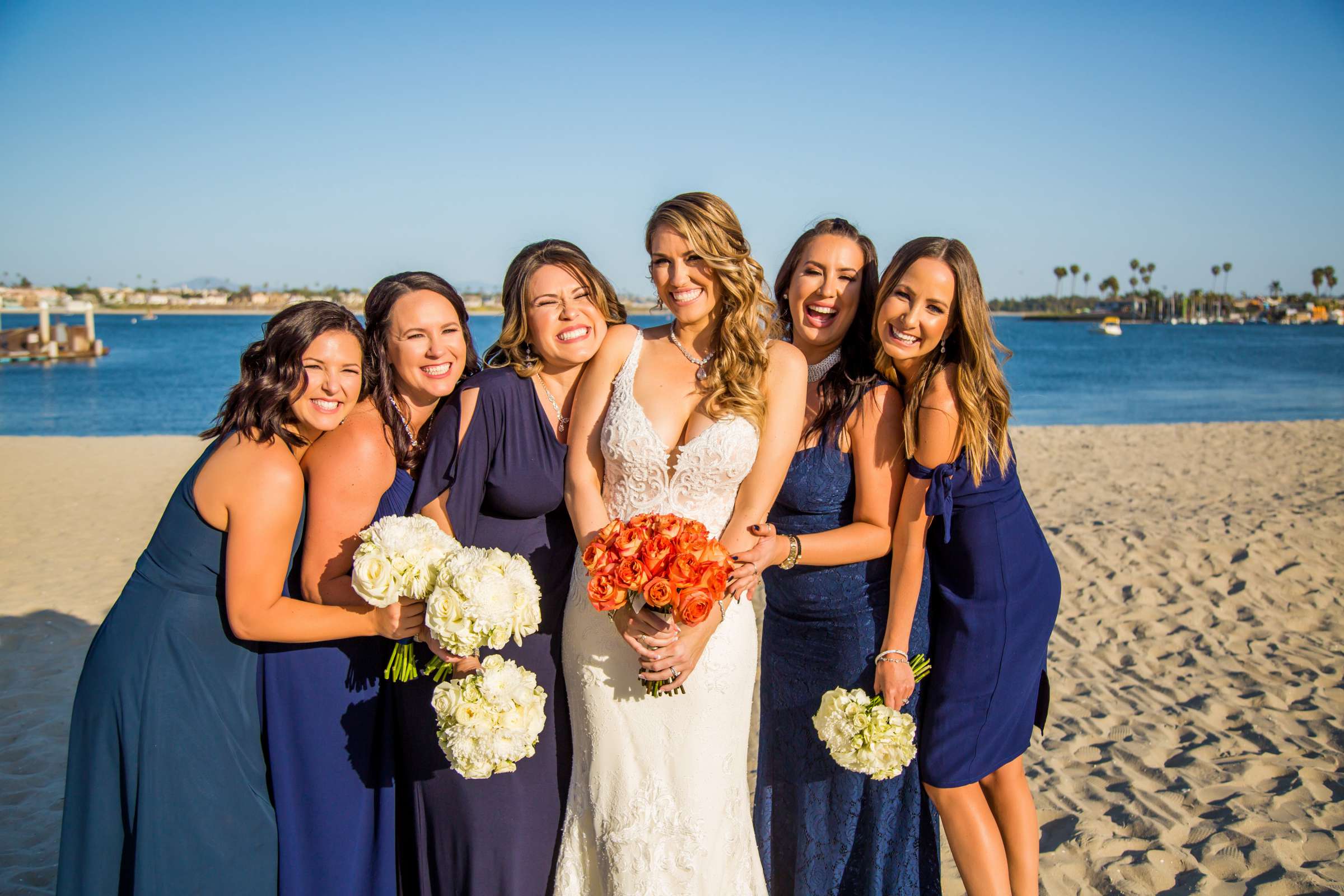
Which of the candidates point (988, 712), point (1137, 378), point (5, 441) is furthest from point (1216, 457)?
point (1137, 378)

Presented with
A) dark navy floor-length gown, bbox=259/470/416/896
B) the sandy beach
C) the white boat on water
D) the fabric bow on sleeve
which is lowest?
the sandy beach

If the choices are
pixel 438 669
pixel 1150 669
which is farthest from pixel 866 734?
pixel 1150 669

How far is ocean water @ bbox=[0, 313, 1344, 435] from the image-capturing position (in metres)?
31.2

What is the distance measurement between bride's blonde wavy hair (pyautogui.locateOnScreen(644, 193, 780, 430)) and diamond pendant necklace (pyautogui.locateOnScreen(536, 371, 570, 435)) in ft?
2.12

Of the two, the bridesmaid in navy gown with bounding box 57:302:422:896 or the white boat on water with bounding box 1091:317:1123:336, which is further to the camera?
the white boat on water with bounding box 1091:317:1123:336

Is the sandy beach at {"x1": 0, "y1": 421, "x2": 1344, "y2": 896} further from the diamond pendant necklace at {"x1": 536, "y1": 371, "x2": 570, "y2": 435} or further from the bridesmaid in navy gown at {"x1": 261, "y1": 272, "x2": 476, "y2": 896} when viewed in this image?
the diamond pendant necklace at {"x1": 536, "y1": 371, "x2": 570, "y2": 435}

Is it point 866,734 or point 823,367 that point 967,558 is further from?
point 823,367

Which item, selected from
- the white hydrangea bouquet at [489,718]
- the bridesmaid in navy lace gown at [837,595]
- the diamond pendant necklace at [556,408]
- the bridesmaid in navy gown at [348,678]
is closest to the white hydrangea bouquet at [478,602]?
the white hydrangea bouquet at [489,718]

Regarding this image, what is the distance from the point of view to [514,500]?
356 centimetres

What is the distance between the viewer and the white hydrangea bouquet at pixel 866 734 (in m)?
3.39

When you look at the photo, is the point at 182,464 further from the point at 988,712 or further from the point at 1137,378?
the point at 1137,378

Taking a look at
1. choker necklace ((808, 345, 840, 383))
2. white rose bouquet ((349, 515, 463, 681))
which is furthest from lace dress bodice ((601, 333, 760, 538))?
white rose bouquet ((349, 515, 463, 681))

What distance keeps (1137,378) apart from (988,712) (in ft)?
175

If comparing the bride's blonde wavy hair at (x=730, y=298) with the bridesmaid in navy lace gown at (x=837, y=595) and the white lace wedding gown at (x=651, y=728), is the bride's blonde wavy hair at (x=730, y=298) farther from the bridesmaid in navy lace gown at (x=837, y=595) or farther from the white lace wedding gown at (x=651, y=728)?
the bridesmaid in navy lace gown at (x=837, y=595)
